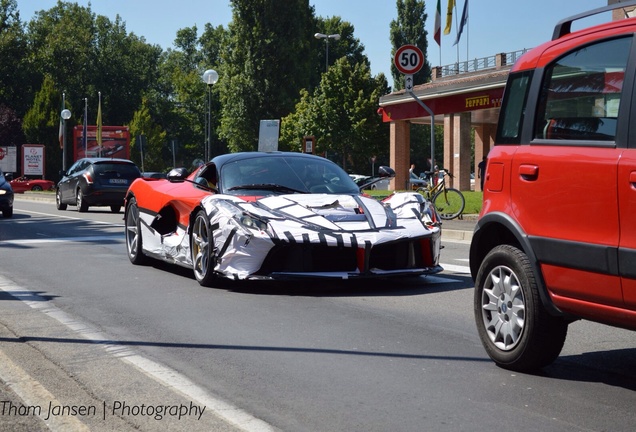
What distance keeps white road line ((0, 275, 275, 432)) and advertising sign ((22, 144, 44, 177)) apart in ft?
225

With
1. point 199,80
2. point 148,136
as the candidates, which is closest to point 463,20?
point 148,136

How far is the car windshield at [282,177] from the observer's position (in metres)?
9.93

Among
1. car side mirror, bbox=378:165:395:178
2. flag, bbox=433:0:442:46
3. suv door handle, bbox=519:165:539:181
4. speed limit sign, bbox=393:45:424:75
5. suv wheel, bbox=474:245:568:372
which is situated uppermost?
flag, bbox=433:0:442:46

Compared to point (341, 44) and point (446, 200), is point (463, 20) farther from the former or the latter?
point (341, 44)

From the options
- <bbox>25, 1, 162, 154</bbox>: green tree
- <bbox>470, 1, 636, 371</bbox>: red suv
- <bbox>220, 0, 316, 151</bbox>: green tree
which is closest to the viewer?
<bbox>470, 1, 636, 371</bbox>: red suv

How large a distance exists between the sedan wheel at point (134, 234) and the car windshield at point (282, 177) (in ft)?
6.35

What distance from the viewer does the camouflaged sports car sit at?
8.78 metres

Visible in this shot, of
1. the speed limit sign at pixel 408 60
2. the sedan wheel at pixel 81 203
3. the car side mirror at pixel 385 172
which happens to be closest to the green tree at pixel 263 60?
the sedan wheel at pixel 81 203

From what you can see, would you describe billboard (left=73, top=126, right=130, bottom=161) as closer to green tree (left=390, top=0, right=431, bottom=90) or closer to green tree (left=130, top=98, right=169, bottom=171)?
green tree (left=130, top=98, right=169, bottom=171)

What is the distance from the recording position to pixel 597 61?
510 centimetres


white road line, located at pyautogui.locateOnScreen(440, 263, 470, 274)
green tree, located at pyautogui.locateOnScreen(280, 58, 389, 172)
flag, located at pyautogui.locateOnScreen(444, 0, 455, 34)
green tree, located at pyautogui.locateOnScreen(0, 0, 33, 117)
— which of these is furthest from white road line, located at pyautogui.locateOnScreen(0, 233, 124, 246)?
green tree, located at pyautogui.locateOnScreen(0, 0, 33, 117)

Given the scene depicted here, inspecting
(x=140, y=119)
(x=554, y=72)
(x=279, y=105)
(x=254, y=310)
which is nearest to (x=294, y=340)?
(x=254, y=310)

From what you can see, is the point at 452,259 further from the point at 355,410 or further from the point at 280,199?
the point at 355,410

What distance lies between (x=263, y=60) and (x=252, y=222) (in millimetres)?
63884
